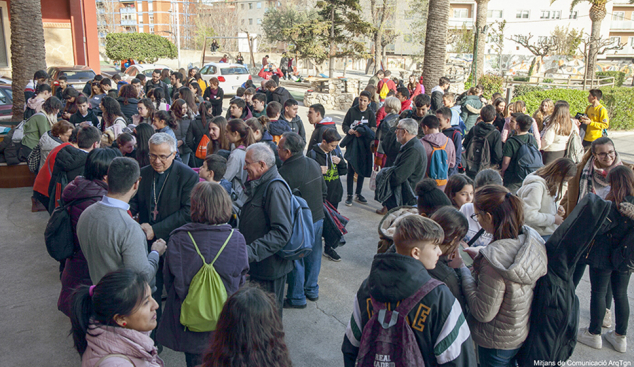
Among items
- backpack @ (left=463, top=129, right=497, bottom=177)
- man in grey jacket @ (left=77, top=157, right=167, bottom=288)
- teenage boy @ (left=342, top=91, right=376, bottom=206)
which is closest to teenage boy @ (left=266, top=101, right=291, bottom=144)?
teenage boy @ (left=342, top=91, right=376, bottom=206)

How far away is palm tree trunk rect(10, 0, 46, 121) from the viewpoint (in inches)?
411

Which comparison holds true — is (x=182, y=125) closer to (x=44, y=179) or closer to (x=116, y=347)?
(x=44, y=179)

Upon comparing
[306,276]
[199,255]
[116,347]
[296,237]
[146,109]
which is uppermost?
[146,109]

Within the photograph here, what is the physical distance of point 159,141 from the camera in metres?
3.95

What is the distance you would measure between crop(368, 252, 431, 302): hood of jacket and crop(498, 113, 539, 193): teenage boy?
4.92 m

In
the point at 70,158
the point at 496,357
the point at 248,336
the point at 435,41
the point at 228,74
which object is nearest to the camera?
the point at 248,336

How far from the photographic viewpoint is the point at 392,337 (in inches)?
88.0

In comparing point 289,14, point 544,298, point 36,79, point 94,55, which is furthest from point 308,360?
point 289,14

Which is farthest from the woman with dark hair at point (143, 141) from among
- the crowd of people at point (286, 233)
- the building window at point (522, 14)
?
the building window at point (522, 14)

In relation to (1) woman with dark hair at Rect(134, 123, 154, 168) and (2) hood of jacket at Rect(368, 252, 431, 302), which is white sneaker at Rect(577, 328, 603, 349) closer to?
(2) hood of jacket at Rect(368, 252, 431, 302)

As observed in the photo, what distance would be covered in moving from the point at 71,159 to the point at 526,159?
19.0 ft

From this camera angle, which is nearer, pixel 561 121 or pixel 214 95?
pixel 561 121

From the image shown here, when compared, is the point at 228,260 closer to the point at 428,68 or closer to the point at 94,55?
the point at 428,68

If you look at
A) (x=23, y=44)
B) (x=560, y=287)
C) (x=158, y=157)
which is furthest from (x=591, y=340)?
(x=23, y=44)
